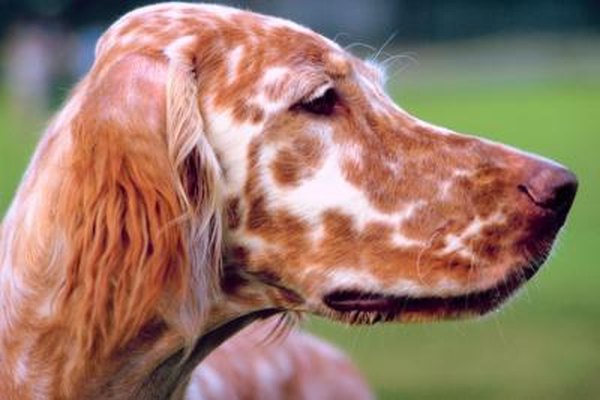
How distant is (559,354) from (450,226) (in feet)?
16.6

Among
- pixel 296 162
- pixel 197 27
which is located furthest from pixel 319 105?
pixel 197 27

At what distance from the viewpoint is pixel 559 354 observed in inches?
357

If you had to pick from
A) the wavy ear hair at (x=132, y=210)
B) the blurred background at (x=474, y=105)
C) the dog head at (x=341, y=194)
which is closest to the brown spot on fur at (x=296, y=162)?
the dog head at (x=341, y=194)

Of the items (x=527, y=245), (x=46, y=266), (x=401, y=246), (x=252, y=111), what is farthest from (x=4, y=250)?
(x=527, y=245)

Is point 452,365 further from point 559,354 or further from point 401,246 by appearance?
point 401,246

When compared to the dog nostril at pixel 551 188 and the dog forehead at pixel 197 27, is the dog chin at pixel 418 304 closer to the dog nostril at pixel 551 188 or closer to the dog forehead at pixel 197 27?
the dog nostril at pixel 551 188

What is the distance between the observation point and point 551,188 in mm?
4141

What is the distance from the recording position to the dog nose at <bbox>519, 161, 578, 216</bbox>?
4141 mm

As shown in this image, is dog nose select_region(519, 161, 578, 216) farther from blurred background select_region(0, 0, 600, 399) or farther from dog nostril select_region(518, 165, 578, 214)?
blurred background select_region(0, 0, 600, 399)

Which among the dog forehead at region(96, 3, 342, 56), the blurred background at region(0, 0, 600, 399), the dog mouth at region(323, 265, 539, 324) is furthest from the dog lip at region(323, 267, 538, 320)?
the dog forehead at region(96, 3, 342, 56)

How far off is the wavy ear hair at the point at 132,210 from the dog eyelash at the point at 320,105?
10.8 inches

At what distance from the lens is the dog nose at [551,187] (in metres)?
4.14

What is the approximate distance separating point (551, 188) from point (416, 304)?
433mm

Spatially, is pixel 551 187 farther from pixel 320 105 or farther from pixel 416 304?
pixel 320 105
